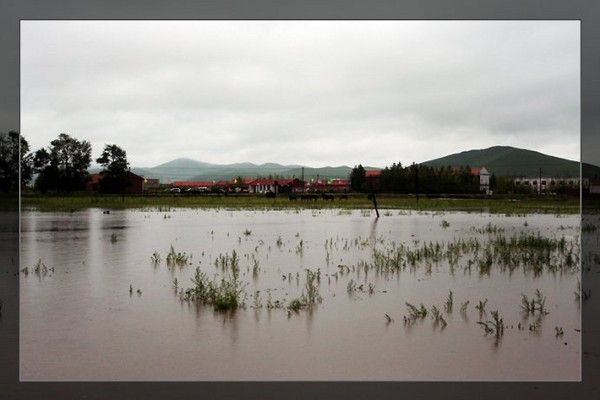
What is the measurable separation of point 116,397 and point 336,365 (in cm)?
251

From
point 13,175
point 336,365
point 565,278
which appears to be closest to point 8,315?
point 336,365

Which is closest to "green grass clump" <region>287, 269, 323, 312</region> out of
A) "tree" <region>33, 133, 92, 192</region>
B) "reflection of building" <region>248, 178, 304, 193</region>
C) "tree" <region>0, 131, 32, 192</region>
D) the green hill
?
"tree" <region>0, 131, 32, 192</region>

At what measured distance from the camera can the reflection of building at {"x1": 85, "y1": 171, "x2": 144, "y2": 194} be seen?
63.5 m

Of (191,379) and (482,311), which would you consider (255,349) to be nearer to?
(191,379)

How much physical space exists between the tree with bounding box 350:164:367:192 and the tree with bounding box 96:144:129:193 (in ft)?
100

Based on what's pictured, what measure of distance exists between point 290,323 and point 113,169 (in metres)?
54.1

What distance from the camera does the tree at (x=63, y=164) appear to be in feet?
191

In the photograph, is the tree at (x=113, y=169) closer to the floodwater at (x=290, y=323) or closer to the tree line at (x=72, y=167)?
the tree line at (x=72, y=167)

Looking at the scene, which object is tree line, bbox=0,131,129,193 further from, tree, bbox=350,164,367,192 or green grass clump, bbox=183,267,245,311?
green grass clump, bbox=183,267,245,311

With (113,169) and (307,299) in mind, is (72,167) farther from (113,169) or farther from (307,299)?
(307,299)

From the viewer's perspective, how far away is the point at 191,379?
22.8 ft

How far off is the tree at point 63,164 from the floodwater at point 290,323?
44981 mm

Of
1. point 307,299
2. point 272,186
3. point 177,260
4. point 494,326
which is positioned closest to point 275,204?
point 177,260

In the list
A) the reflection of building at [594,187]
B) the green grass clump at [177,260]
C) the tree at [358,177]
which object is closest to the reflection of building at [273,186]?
the tree at [358,177]
